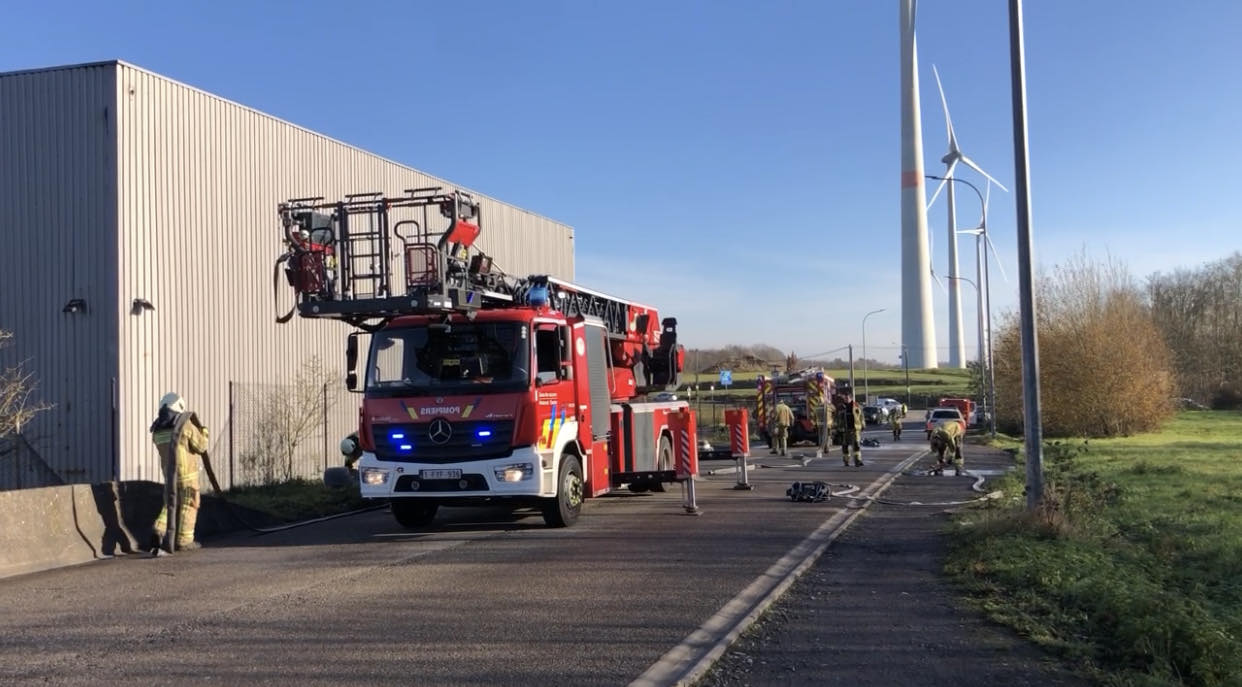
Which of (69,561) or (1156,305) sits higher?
(1156,305)

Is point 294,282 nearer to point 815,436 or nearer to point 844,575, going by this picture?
point 844,575

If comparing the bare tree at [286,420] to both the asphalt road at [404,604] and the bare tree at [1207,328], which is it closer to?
the asphalt road at [404,604]

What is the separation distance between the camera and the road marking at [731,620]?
230 inches

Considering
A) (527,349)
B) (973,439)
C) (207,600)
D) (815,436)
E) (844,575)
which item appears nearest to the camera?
(207,600)

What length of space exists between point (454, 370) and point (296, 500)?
5757mm

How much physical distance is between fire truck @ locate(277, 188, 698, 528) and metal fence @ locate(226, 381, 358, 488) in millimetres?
6654

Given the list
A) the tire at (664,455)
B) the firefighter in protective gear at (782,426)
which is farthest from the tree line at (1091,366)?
the tire at (664,455)

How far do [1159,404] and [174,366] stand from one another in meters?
38.9

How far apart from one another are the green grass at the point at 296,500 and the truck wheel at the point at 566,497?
4.54 m

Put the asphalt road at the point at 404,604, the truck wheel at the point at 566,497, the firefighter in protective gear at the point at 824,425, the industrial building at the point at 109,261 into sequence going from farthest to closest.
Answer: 1. the firefighter in protective gear at the point at 824,425
2. the industrial building at the point at 109,261
3. the truck wheel at the point at 566,497
4. the asphalt road at the point at 404,604

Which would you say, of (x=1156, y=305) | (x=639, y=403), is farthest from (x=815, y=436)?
(x=1156, y=305)

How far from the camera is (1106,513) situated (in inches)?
500

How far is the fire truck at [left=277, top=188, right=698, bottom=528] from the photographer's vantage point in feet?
37.6

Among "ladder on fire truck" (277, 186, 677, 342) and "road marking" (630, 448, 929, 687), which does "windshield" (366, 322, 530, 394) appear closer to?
"ladder on fire truck" (277, 186, 677, 342)
